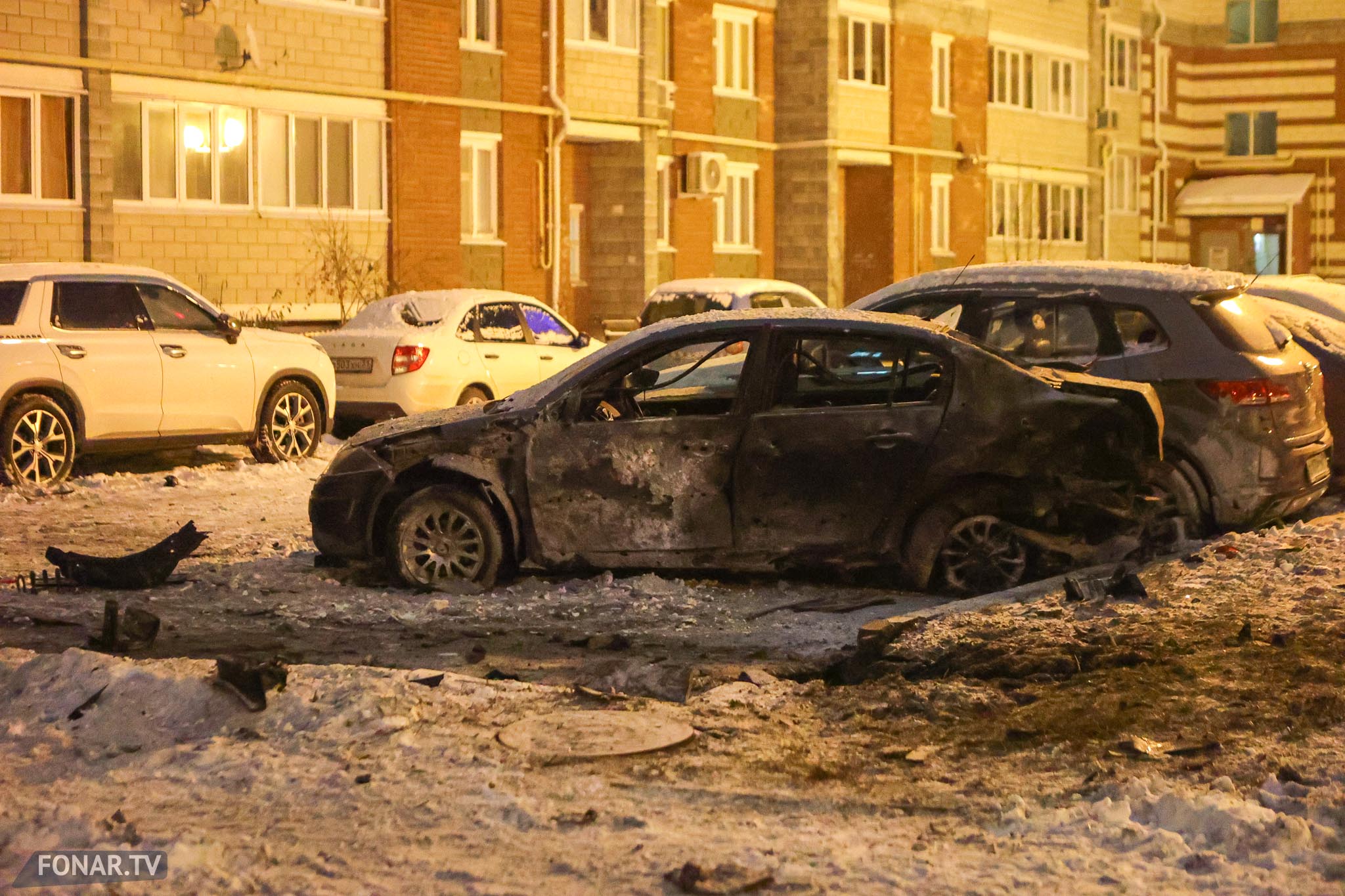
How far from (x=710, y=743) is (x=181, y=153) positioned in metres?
19.2

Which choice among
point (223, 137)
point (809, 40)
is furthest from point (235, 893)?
point (809, 40)

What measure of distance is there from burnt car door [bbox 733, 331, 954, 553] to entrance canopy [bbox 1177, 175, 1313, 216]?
4527 cm

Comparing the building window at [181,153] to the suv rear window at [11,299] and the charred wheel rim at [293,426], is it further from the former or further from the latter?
the suv rear window at [11,299]

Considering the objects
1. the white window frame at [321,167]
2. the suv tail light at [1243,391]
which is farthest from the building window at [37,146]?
the suv tail light at [1243,391]

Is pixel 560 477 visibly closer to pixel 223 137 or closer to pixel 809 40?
pixel 223 137

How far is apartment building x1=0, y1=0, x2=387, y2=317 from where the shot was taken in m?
22.6

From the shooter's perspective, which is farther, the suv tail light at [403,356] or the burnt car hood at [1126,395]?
the suv tail light at [403,356]

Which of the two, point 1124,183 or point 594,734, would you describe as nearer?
point 594,734

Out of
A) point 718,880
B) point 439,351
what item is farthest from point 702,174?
point 718,880

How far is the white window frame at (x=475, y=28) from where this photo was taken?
28344mm

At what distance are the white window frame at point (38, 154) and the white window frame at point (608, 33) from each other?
9623mm

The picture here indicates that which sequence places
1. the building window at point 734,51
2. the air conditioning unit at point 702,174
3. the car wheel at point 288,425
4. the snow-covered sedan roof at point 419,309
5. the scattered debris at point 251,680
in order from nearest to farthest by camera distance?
the scattered debris at point 251,680 < the car wheel at point 288,425 < the snow-covered sedan roof at point 419,309 < the air conditioning unit at point 702,174 < the building window at point 734,51

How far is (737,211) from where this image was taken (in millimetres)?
36344

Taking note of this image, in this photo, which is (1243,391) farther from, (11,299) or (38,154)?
(38,154)
